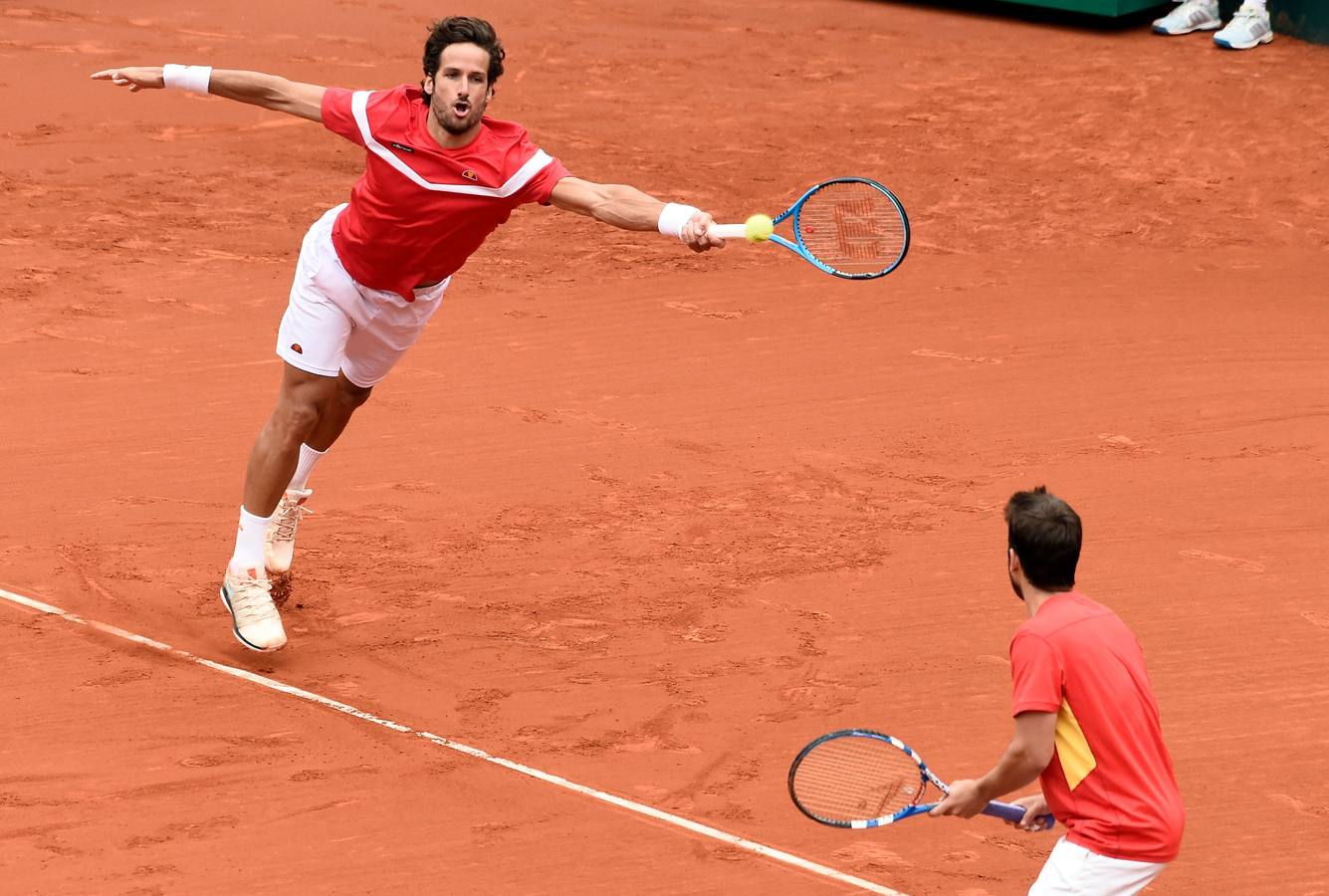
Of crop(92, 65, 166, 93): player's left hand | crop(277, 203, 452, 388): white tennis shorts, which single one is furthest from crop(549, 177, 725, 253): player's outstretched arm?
crop(92, 65, 166, 93): player's left hand

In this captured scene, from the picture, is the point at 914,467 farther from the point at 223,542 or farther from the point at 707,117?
the point at 707,117

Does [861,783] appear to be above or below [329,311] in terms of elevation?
below

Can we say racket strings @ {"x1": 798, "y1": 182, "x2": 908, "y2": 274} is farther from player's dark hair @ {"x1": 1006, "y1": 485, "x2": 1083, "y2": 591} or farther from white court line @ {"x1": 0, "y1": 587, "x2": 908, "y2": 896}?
player's dark hair @ {"x1": 1006, "y1": 485, "x2": 1083, "y2": 591}

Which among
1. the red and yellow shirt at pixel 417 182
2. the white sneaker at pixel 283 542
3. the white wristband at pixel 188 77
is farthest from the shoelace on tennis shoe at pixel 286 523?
the white wristband at pixel 188 77

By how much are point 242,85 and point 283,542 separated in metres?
1.89

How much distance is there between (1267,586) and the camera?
24.7ft

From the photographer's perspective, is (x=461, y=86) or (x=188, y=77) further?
(x=188, y=77)

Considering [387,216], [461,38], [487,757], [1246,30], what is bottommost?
[487,757]

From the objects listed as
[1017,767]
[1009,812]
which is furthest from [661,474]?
[1017,767]

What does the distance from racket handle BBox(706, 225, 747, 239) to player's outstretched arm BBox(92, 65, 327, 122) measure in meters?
1.67

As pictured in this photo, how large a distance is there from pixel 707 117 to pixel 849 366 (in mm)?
5029

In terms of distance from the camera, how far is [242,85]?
21.6ft

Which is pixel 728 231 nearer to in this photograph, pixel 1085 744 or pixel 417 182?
pixel 417 182

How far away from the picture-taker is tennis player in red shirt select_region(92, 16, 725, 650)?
6227 millimetres
